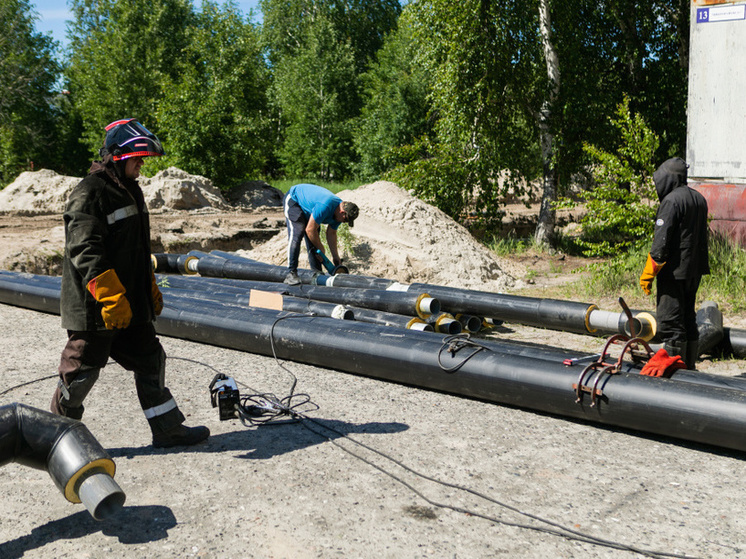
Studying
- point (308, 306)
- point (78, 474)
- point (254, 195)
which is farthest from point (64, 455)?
point (254, 195)

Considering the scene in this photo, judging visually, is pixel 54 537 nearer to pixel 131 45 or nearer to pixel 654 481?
pixel 654 481

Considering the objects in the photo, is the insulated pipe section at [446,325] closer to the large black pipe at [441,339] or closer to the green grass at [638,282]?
the large black pipe at [441,339]

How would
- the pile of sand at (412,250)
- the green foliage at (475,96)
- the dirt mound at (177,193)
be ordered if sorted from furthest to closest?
the dirt mound at (177,193) → the green foliage at (475,96) → the pile of sand at (412,250)

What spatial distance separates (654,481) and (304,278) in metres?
5.73

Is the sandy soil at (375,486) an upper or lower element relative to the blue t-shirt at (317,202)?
lower

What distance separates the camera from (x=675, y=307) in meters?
5.34

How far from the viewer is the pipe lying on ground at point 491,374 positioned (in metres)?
4.08

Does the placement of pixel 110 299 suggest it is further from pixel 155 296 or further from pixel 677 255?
pixel 677 255

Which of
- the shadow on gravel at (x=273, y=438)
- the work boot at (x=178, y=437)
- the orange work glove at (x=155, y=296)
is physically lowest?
the shadow on gravel at (x=273, y=438)

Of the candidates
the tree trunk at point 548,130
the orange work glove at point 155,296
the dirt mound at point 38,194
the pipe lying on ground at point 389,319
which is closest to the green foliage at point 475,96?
the tree trunk at point 548,130

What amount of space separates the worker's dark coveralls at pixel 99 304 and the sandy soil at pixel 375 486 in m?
0.43

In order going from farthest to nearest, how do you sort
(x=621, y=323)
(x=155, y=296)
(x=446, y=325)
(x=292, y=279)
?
(x=292, y=279) < (x=446, y=325) < (x=621, y=323) < (x=155, y=296)

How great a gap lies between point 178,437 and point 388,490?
55.2 inches

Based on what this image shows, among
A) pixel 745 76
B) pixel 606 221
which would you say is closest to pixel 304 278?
pixel 606 221
